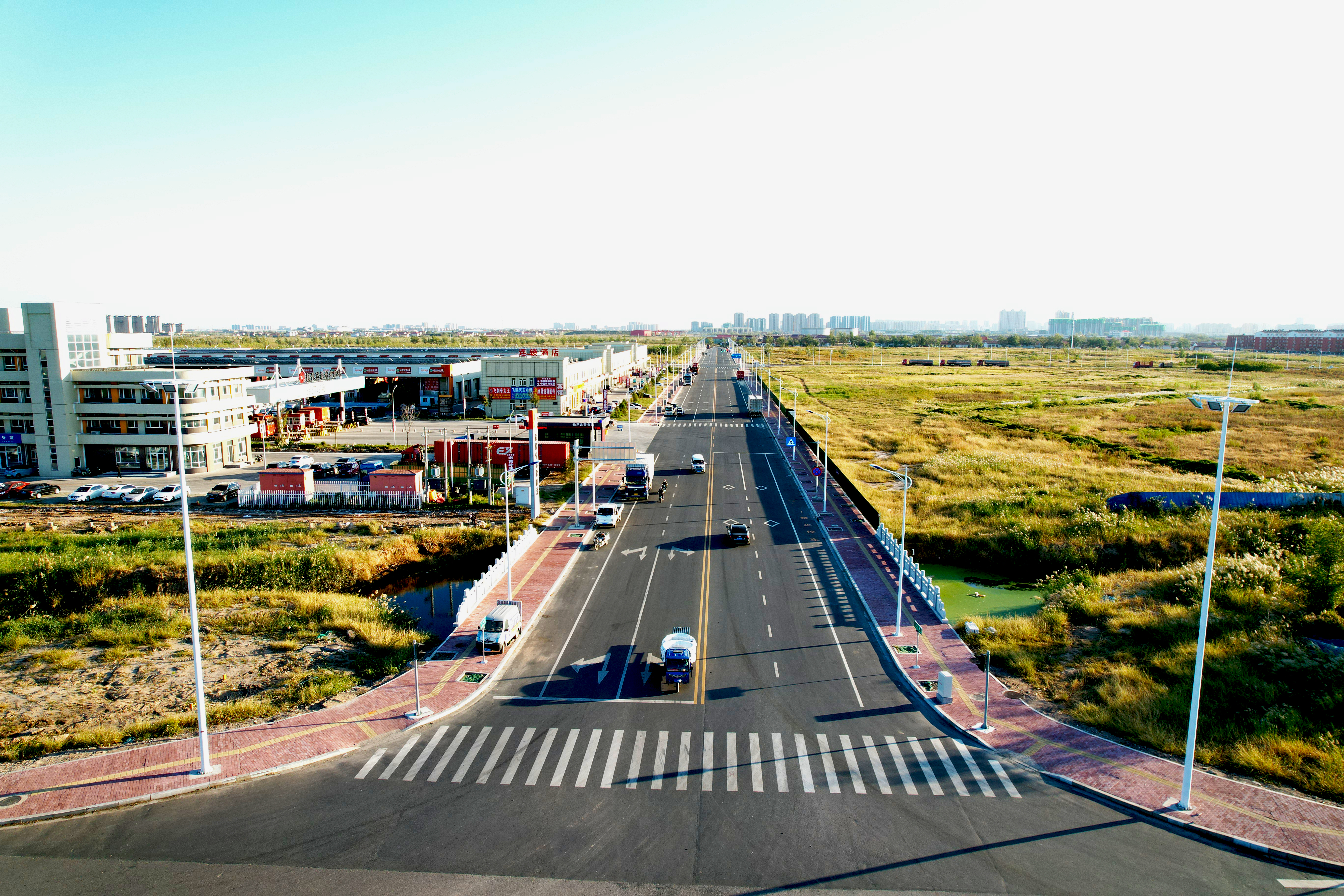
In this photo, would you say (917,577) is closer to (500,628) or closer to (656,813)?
(500,628)

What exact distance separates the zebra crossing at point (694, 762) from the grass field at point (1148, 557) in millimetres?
6650

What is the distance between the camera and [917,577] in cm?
3675

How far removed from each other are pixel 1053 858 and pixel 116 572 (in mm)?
43147

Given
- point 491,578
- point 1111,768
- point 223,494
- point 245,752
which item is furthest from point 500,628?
point 223,494

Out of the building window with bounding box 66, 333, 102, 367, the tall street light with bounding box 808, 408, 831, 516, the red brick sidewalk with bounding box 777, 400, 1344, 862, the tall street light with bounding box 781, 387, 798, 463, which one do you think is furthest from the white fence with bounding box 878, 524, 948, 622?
the building window with bounding box 66, 333, 102, 367

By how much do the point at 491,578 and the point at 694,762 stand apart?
17.8 m

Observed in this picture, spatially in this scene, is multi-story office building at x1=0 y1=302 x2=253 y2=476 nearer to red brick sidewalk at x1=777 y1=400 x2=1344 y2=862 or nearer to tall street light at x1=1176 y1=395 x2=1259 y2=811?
red brick sidewalk at x1=777 y1=400 x2=1344 y2=862

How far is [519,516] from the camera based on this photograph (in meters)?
50.1

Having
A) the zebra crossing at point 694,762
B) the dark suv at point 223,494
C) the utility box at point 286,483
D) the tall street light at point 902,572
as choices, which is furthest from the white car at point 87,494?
the tall street light at point 902,572

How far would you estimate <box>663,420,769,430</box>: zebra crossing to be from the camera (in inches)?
3691

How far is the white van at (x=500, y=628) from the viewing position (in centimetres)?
2858

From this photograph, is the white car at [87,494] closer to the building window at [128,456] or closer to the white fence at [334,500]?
the building window at [128,456]

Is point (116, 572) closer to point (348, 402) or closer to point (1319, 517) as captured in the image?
point (1319, 517)

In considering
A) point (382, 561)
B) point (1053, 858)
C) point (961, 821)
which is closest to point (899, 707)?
point (961, 821)
